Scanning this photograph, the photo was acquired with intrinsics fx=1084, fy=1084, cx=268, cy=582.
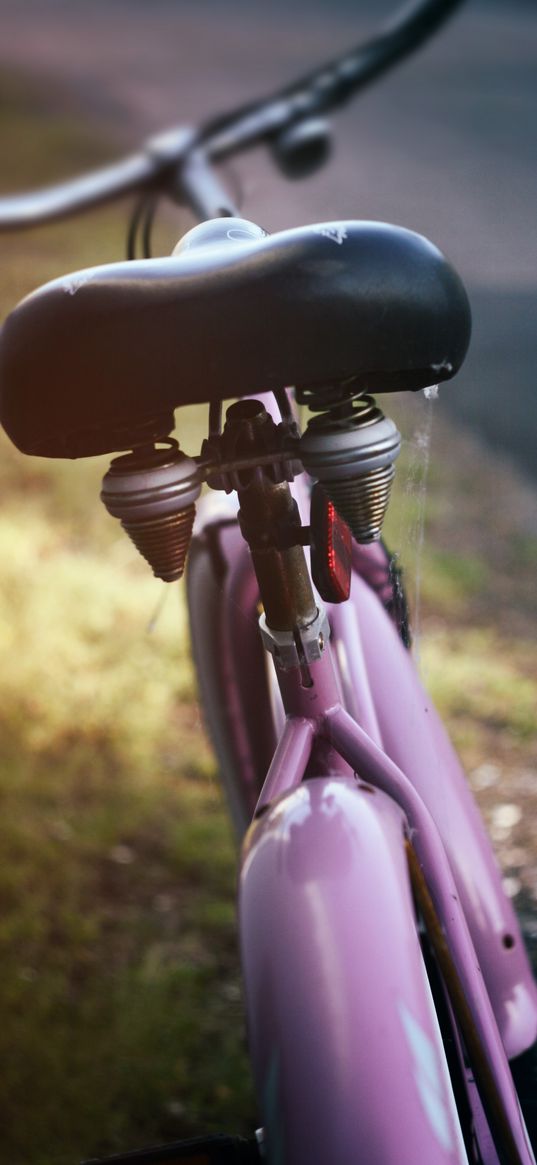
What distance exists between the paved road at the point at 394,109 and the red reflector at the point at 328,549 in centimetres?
24

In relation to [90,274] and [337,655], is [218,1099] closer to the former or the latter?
[337,655]

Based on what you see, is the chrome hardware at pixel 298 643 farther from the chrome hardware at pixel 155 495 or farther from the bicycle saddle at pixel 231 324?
the bicycle saddle at pixel 231 324

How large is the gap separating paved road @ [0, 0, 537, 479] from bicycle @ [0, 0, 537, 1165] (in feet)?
0.89

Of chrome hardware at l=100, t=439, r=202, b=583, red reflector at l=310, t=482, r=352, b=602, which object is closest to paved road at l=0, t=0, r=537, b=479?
red reflector at l=310, t=482, r=352, b=602

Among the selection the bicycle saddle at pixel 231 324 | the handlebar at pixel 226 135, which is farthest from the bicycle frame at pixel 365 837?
the handlebar at pixel 226 135

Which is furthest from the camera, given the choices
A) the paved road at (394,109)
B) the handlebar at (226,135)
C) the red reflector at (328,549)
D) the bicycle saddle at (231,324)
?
the handlebar at (226,135)

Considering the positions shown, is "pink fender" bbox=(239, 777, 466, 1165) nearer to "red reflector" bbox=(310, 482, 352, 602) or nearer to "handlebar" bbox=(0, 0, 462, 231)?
"red reflector" bbox=(310, 482, 352, 602)

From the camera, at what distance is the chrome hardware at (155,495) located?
2.94ft

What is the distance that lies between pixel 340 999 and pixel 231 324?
52cm

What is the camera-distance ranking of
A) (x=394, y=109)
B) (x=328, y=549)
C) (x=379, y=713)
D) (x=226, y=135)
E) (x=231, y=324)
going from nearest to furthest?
(x=231, y=324), (x=328, y=549), (x=379, y=713), (x=226, y=135), (x=394, y=109)

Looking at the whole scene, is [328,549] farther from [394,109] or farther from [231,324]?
[394,109]

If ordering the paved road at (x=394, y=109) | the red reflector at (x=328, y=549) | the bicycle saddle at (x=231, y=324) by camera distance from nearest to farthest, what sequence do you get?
1. the bicycle saddle at (x=231, y=324)
2. the red reflector at (x=328, y=549)
3. the paved road at (x=394, y=109)

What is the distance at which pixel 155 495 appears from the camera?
0.89 m

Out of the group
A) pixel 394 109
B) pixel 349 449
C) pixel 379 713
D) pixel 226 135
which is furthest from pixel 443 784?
pixel 394 109
